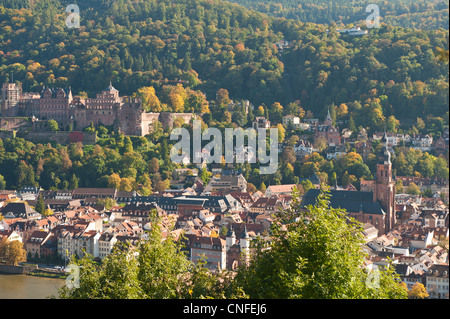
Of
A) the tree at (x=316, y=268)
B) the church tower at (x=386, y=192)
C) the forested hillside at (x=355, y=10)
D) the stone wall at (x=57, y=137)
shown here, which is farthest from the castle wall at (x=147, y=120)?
the tree at (x=316, y=268)

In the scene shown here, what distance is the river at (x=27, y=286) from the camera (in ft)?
62.3

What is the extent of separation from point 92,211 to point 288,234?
23.3 metres

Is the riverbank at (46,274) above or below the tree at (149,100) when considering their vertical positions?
below

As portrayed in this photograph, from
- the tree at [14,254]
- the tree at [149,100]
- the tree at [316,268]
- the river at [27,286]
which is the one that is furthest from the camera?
the tree at [149,100]

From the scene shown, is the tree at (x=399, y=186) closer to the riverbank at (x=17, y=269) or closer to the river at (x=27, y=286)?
the riverbank at (x=17, y=269)

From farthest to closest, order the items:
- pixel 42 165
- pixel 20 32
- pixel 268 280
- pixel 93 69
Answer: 1. pixel 20 32
2. pixel 93 69
3. pixel 42 165
4. pixel 268 280

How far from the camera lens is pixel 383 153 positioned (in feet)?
97.3

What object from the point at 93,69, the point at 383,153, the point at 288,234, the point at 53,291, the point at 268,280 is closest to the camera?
the point at 268,280

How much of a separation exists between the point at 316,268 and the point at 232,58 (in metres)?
45.5

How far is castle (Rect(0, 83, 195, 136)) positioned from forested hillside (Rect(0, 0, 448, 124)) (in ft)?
19.3

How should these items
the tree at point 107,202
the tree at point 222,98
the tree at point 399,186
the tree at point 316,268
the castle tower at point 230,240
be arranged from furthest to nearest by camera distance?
the tree at point 222,98, the tree at point 399,186, the tree at point 107,202, the castle tower at point 230,240, the tree at point 316,268

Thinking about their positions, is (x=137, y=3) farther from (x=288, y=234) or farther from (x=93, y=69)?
(x=288, y=234)

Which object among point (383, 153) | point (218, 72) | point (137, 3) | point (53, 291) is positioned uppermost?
point (137, 3)

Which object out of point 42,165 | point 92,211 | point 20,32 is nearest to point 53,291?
point 92,211
